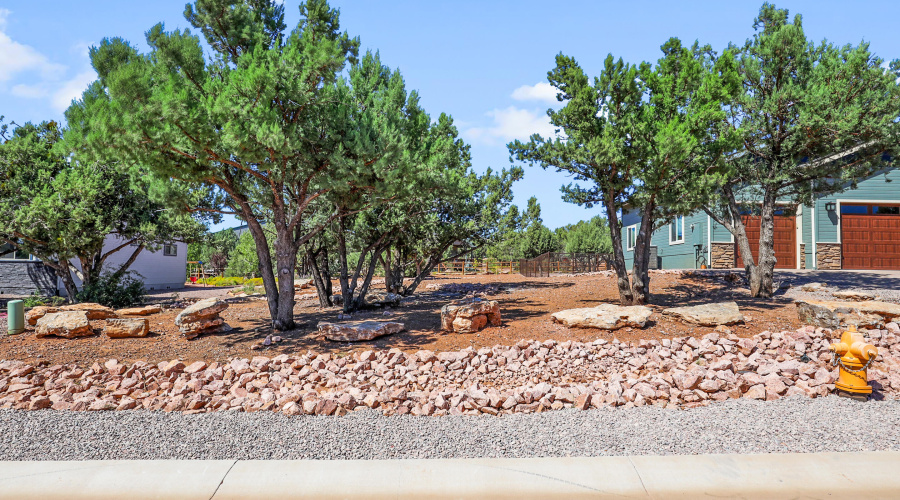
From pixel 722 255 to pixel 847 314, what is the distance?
12638 millimetres

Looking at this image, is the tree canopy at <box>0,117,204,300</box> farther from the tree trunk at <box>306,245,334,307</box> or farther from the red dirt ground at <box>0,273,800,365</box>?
the red dirt ground at <box>0,273,800,365</box>

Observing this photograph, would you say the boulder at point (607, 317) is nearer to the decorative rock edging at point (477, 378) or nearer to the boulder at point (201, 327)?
the decorative rock edging at point (477, 378)

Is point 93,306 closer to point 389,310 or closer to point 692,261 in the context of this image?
point 389,310

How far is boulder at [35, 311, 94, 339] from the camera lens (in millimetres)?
8109

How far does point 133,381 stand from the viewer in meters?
5.62

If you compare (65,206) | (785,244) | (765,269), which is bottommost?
(765,269)

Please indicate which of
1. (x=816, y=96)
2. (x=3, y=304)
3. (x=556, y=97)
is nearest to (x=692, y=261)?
(x=816, y=96)

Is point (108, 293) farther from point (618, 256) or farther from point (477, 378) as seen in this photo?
point (618, 256)

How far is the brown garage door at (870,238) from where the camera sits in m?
19.0

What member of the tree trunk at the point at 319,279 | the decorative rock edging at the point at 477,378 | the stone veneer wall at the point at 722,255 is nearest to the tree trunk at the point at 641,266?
the decorative rock edging at the point at 477,378

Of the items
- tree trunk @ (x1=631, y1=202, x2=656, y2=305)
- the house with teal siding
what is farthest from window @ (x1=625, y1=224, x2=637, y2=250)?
tree trunk @ (x1=631, y1=202, x2=656, y2=305)

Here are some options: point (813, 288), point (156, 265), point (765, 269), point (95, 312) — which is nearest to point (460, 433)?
point (95, 312)

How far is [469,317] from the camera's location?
778 cm

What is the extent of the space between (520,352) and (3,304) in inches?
678
